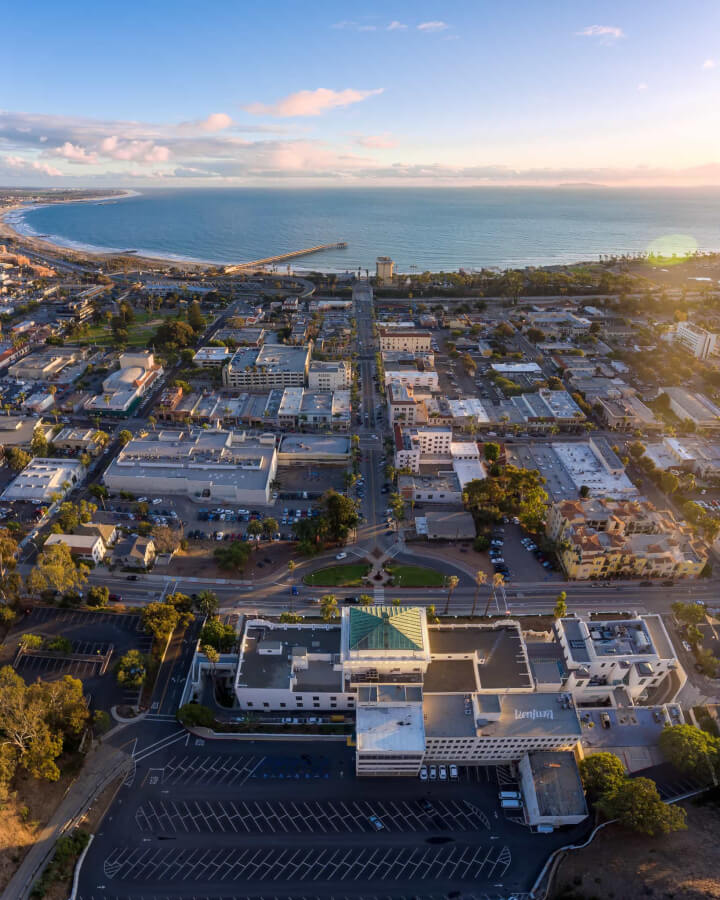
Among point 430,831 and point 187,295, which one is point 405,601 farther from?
point 187,295

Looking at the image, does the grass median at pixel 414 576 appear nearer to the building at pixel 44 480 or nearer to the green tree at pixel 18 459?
the building at pixel 44 480

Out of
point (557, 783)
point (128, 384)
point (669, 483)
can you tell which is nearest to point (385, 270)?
point (128, 384)

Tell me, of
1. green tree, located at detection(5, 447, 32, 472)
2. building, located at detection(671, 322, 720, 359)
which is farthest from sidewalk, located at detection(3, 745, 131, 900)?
building, located at detection(671, 322, 720, 359)

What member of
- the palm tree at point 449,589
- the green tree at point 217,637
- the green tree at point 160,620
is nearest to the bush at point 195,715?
the green tree at point 217,637

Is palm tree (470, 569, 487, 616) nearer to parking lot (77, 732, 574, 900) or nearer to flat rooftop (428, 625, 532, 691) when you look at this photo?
flat rooftop (428, 625, 532, 691)

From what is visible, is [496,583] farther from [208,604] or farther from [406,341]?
[406,341]

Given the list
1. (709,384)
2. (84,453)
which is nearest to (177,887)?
(84,453)
